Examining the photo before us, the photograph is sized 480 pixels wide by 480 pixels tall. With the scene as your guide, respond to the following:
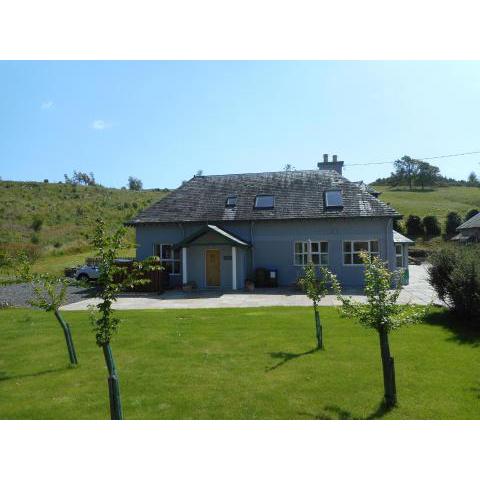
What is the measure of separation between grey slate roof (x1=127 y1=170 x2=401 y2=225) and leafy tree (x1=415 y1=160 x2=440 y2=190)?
88700 mm

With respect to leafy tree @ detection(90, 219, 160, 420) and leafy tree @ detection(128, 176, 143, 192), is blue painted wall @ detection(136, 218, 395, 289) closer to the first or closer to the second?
leafy tree @ detection(90, 219, 160, 420)

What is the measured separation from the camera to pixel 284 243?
2384 cm

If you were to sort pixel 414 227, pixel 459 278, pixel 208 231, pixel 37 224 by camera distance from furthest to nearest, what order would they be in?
pixel 414 227
pixel 37 224
pixel 208 231
pixel 459 278

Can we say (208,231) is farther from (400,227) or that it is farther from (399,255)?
(400,227)

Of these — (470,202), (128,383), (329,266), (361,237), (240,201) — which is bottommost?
(128,383)

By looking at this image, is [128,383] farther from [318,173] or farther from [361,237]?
[318,173]

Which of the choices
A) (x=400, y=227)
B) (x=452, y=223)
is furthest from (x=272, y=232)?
(x=452, y=223)

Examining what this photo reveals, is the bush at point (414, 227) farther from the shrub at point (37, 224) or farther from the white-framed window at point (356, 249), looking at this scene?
the shrub at point (37, 224)

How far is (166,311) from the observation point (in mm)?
15961

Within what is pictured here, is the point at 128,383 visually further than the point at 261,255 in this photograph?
No

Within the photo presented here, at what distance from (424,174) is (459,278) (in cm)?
10236

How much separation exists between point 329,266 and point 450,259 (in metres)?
10.0

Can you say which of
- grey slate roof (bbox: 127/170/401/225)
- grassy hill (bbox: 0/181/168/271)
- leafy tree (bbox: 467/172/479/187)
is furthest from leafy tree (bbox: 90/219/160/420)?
leafy tree (bbox: 467/172/479/187)

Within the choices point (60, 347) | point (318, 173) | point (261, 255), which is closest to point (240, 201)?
point (261, 255)
